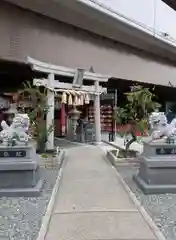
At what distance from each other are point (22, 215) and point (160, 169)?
3.05 meters

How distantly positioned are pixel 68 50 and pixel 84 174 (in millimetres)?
8418

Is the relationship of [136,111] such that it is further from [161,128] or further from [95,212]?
[95,212]

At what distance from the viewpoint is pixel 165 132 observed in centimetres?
821

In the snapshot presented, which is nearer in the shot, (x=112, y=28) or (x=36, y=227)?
(x=36, y=227)

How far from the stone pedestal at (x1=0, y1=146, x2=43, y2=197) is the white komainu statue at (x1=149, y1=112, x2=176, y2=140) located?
283 cm

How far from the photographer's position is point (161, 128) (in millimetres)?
8352

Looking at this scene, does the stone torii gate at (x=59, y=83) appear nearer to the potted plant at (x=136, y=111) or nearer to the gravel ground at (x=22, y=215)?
the potted plant at (x=136, y=111)

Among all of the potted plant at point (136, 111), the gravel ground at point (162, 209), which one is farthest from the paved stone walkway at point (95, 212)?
the potted plant at point (136, 111)

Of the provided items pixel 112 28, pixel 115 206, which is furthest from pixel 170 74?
pixel 115 206

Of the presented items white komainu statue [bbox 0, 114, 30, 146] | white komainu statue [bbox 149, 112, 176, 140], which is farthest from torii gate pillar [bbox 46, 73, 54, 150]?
white komainu statue [bbox 149, 112, 176, 140]

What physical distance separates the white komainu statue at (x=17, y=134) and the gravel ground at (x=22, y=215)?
119cm

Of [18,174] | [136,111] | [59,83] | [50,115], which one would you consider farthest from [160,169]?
[59,83]

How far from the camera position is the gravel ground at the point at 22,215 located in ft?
16.7

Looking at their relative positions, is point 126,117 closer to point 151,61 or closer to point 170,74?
point 151,61
